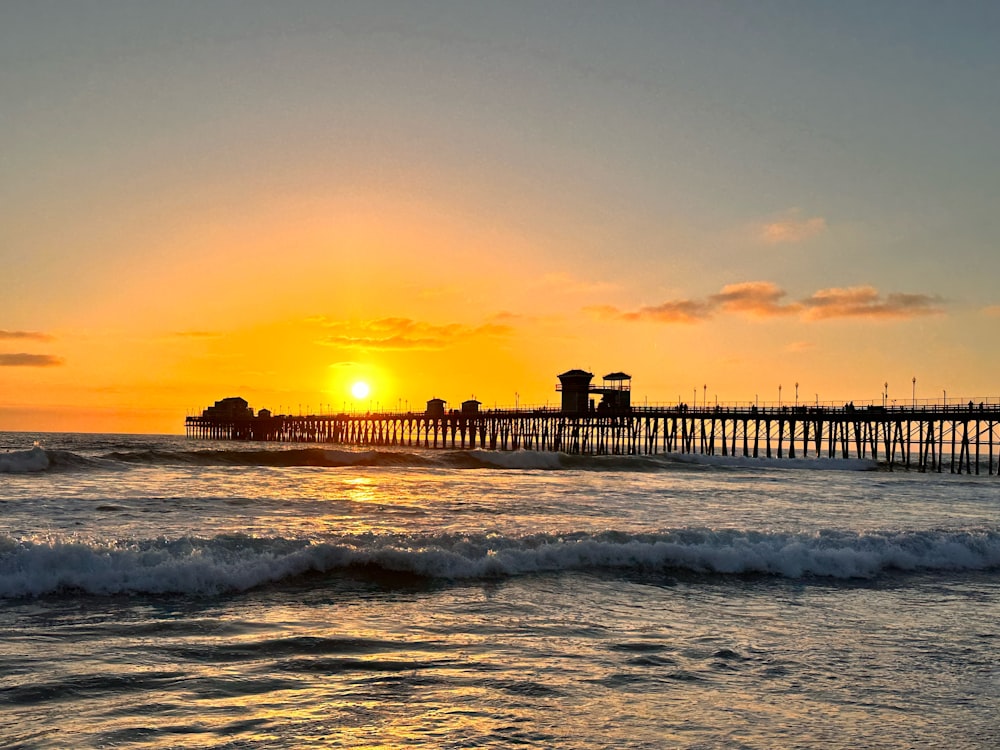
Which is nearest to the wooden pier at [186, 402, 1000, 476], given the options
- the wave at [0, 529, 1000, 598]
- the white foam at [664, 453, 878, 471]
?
the white foam at [664, 453, 878, 471]

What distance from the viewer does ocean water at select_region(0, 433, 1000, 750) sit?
6.14 m

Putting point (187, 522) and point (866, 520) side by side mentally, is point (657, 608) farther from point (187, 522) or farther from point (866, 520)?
point (866, 520)

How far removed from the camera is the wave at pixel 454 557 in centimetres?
1127

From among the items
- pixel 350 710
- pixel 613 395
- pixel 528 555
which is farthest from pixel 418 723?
pixel 613 395

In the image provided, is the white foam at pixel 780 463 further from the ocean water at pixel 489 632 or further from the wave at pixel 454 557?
the wave at pixel 454 557

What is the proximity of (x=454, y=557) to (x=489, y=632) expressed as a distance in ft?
13.1

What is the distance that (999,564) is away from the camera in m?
15.2

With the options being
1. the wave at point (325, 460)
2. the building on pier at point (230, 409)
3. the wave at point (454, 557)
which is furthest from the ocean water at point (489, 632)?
the building on pier at point (230, 409)

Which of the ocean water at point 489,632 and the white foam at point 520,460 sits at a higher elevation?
the ocean water at point 489,632

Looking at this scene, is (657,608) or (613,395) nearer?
(657,608)

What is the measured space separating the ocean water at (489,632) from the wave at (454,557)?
0.05 m

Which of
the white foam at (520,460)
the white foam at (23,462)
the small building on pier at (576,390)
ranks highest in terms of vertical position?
the small building on pier at (576,390)

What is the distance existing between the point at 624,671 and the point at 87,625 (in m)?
5.79

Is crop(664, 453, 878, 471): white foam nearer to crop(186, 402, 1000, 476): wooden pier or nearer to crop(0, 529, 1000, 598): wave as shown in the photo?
crop(186, 402, 1000, 476): wooden pier
